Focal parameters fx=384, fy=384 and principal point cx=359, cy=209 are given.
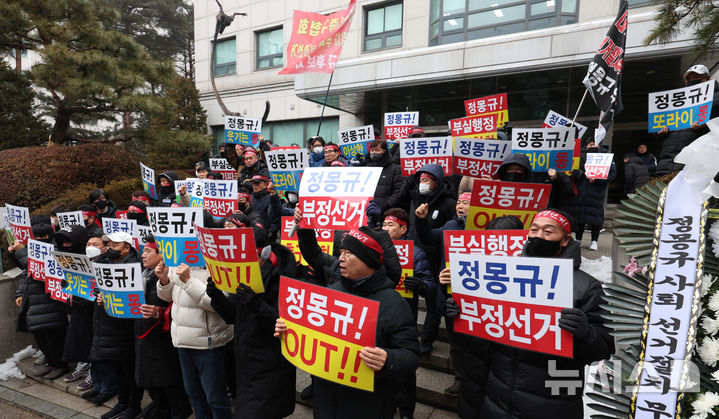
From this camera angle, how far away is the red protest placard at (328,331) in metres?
2.26

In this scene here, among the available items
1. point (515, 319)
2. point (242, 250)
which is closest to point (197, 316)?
point (242, 250)

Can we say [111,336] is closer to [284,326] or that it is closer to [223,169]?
[284,326]

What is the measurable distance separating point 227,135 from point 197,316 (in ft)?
23.6

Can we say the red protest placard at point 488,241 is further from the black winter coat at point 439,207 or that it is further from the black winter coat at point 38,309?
the black winter coat at point 38,309

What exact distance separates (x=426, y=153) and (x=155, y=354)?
13.3ft

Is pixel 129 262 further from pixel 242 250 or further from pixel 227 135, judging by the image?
pixel 227 135

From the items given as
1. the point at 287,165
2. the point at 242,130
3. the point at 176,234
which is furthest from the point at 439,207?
the point at 242,130

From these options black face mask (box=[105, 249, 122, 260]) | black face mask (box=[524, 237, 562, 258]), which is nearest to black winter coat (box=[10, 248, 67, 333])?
black face mask (box=[105, 249, 122, 260])

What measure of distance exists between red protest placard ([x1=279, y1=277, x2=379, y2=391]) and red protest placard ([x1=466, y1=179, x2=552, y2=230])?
6.47 ft

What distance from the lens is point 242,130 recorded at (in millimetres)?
9586

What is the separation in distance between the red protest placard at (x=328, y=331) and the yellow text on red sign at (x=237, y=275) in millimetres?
483

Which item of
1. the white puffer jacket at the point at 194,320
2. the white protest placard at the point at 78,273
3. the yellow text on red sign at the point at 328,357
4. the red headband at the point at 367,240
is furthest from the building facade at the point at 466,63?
the white protest placard at the point at 78,273

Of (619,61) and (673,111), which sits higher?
(619,61)

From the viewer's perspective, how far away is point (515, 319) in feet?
7.43
